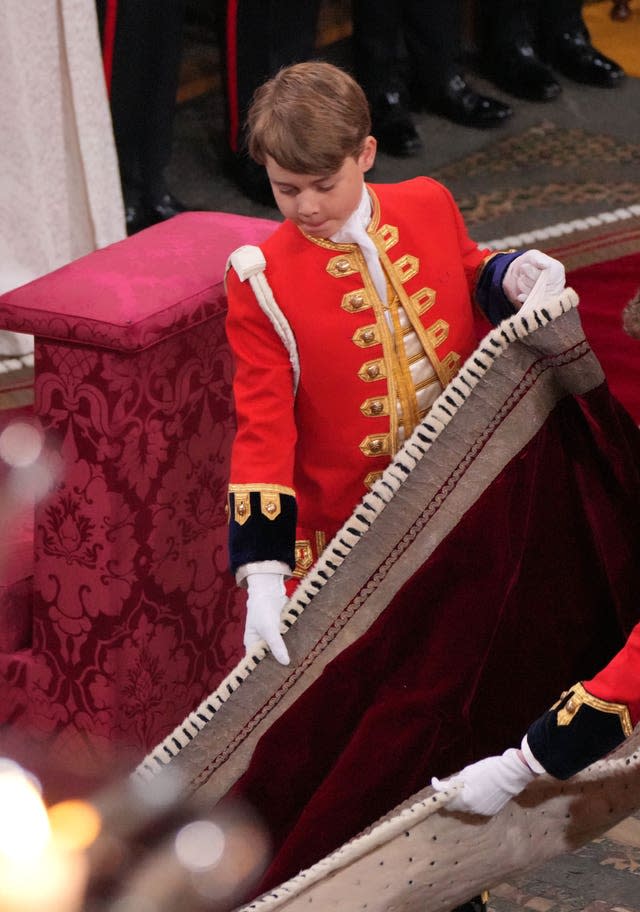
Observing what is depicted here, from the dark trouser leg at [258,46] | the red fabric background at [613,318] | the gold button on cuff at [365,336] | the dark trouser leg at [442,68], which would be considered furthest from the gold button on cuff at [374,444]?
the dark trouser leg at [442,68]

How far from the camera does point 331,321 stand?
1603 mm

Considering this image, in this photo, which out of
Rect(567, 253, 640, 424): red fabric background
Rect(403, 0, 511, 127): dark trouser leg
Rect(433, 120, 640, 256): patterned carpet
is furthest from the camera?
Rect(403, 0, 511, 127): dark trouser leg

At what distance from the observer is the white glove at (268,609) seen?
1566 millimetres

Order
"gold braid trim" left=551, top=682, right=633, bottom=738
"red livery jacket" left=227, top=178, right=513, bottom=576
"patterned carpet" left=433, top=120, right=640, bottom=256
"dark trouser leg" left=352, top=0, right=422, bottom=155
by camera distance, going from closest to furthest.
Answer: "gold braid trim" left=551, top=682, right=633, bottom=738 → "red livery jacket" left=227, top=178, right=513, bottom=576 → "patterned carpet" left=433, top=120, right=640, bottom=256 → "dark trouser leg" left=352, top=0, right=422, bottom=155

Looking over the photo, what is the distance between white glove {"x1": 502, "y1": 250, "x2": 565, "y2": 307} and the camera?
1588 millimetres

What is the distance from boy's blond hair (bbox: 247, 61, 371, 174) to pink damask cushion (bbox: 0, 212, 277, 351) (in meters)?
0.32

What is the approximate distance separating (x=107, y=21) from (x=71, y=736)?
2125mm

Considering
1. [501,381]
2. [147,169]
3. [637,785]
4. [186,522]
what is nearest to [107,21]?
[147,169]

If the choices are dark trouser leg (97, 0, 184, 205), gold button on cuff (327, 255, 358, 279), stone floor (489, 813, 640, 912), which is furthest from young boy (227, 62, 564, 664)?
dark trouser leg (97, 0, 184, 205)

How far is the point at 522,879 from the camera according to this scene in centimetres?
187

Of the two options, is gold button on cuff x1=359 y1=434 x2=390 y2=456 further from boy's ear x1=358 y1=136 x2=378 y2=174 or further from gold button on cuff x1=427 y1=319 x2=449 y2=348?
boy's ear x1=358 y1=136 x2=378 y2=174

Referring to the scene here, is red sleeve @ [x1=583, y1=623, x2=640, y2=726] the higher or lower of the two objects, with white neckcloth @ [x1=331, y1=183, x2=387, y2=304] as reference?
lower

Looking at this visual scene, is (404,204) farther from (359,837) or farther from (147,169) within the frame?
(147,169)

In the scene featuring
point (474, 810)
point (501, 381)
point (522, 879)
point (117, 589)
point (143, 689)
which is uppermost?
point (501, 381)
